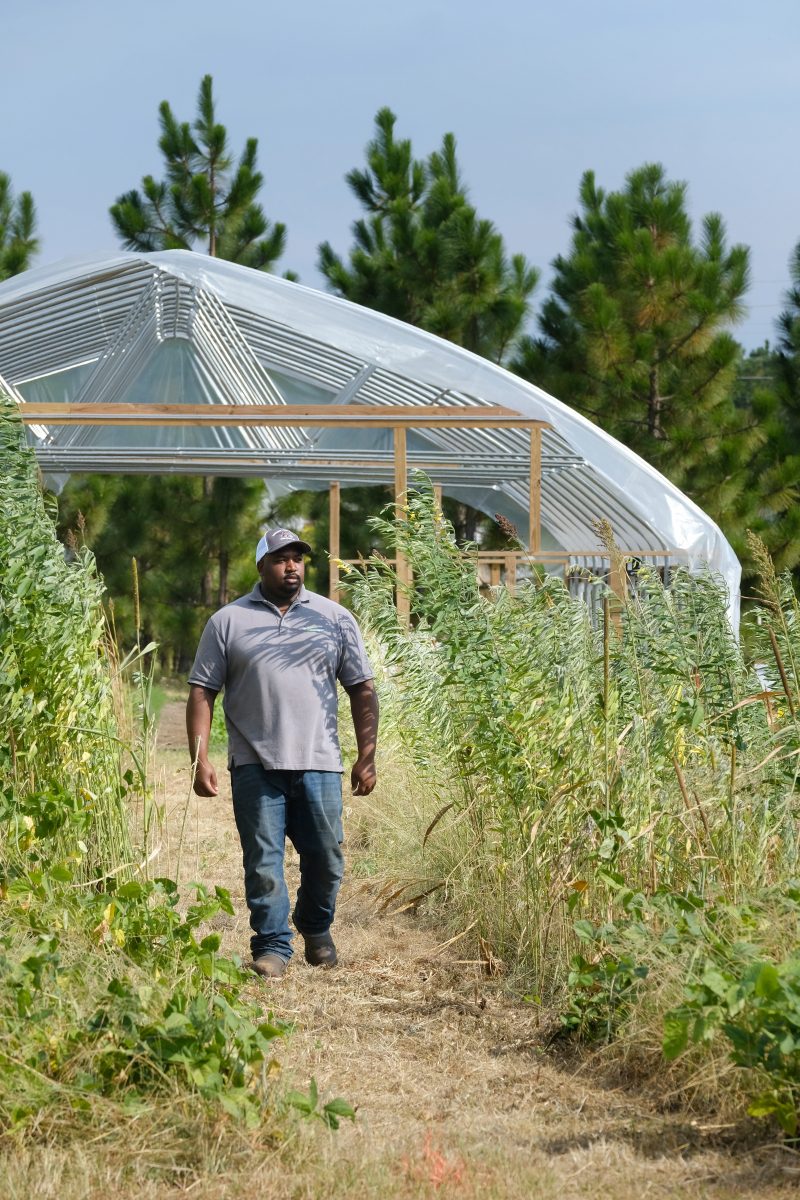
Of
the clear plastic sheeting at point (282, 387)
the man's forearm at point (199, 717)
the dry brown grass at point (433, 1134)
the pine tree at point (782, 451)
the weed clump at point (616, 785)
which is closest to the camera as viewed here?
the dry brown grass at point (433, 1134)

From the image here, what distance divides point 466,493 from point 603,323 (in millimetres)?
3031

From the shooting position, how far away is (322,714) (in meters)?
5.01

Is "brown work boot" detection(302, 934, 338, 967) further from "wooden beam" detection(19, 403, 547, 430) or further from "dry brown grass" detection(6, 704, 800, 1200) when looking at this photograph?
"wooden beam" detection(19, 403, 547, 430)

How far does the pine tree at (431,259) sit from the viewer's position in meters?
19.5

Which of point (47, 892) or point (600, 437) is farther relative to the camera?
point (600, 437)

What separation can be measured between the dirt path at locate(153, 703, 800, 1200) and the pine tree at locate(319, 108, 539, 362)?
15.2m

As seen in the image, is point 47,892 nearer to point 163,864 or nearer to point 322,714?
point 322,714

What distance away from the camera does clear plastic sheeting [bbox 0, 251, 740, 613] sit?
602 inches

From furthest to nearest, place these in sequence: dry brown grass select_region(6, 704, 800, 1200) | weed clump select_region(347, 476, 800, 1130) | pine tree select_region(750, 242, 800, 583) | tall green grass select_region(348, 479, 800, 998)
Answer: pine tree select_region(750, 242, 800, 583)
tall green grass select_region(348, 479, 800, 998)
weed clump select_region(347, 476, 800, 1130)
dry brown grass select_region(6, 704, 800, 1200)

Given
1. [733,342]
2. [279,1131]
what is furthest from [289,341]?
[279,1131]

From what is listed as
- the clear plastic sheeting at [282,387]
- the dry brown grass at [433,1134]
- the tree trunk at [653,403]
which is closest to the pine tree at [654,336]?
the tree trunk at [653,403]

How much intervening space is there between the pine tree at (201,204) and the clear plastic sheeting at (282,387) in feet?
13.7

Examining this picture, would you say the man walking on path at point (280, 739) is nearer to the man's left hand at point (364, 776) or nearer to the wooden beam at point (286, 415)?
the man's left hand at point (364, 776)

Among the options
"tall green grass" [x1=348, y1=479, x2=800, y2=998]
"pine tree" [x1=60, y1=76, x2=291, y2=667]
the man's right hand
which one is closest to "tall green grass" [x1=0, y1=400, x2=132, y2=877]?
the man's right hand
